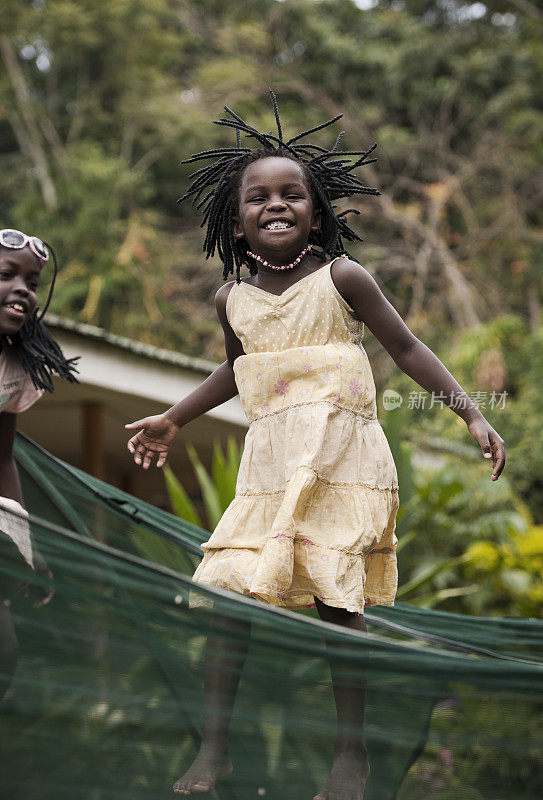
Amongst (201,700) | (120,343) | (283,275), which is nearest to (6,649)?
(201,700)

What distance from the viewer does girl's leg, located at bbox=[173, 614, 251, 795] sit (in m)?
1.18

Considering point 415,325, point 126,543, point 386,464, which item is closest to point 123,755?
point 386,464

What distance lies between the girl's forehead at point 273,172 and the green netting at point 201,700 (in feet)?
2.43

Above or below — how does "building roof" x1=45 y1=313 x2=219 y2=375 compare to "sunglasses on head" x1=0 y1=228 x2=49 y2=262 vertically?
above

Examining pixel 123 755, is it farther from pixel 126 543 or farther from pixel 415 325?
pixel 415 325

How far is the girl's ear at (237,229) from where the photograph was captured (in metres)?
1.81

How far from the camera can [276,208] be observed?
5.50 feet

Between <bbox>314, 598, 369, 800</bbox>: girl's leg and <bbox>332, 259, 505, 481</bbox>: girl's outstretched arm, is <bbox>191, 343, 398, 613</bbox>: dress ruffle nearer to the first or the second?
<bbox>332, 259, 505, 481</bbox>: girl's outstretched arm

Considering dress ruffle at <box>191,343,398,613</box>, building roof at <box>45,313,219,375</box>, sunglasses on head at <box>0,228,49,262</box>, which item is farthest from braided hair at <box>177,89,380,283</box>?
building roof at <box>45,313,219,375</box>

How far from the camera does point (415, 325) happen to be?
1108cm

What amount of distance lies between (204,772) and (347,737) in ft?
0.62

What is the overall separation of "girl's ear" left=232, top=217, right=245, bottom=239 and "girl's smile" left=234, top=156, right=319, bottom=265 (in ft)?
0.25

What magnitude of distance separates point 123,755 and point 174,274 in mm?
13174

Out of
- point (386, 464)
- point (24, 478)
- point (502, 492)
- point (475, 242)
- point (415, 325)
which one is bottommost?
point (24, 478)
